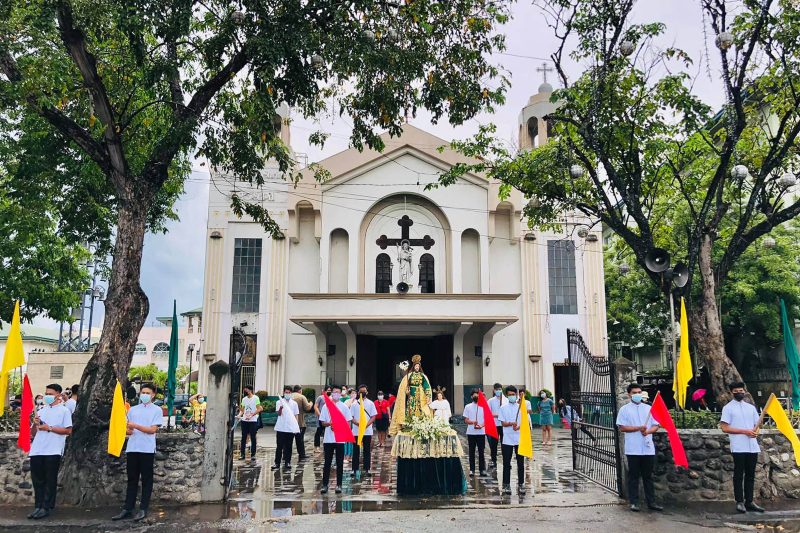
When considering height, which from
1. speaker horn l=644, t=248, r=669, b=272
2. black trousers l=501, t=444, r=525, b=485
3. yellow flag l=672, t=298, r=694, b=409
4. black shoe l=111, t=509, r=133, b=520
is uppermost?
speaker horn l=644, t=248, r=669, b=272

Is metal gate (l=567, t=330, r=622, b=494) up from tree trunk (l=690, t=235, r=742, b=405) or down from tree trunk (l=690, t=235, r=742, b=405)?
down

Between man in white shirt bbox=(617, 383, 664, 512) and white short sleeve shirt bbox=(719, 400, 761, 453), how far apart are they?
3.34ft

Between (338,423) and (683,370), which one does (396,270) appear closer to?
(338,423)

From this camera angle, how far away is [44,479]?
29.7ft

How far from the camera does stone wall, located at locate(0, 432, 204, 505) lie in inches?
381

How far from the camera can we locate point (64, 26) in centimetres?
1014

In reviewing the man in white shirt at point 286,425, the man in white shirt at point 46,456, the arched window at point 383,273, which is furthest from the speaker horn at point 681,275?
the arched window at point 383,273

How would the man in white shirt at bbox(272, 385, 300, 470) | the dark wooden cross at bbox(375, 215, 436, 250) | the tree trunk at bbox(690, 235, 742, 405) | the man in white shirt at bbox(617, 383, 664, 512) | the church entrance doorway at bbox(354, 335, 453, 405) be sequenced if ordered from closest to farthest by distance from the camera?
the man in white shirt at bbox(617, 383, 664, 512) < the tree trunk at bbox(690, 235, 742, 405) < the man in white shirt at bbox(272, 385, 300, 470) < the church entrance doorway at bbox(354, 335, 453, 405) < the dark wooden cross at bbox(375, 215, 436, 250)

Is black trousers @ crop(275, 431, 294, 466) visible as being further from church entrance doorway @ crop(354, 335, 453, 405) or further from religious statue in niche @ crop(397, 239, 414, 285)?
religious statue in niche @ crop(397, 239, 414, 285)

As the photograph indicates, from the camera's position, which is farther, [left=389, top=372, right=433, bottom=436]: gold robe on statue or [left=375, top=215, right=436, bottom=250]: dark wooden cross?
[left=375, top=215, right=436, bottom=250]: dark wooden cross

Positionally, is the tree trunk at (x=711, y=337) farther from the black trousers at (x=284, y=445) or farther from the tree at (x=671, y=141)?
the black trousers at (x=284, y=445)

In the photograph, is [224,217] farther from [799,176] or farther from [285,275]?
[799,176]

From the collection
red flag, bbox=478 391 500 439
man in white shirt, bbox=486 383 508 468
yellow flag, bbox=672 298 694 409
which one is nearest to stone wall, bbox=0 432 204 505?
red flag, bbox=478 391 500 439

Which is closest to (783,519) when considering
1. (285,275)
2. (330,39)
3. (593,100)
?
(593,100)
